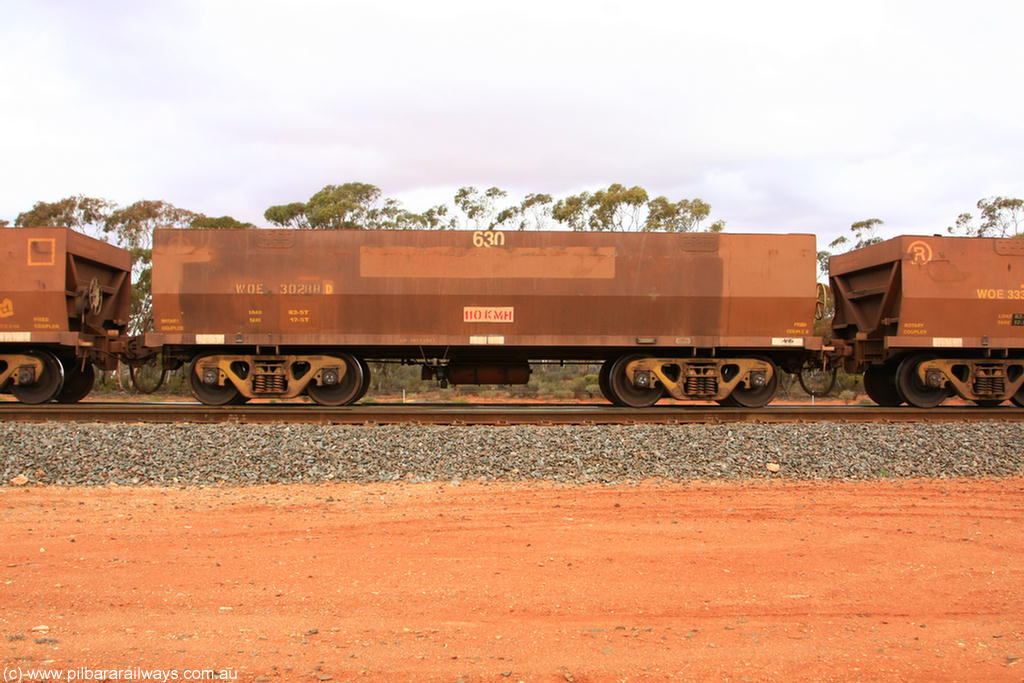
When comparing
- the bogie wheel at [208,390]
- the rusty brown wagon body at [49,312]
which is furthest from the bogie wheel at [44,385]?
the bogie wheel at [208,390]

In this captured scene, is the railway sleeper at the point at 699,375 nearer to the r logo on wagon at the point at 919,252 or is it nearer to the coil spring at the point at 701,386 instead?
the coil spring at the point at 701,386

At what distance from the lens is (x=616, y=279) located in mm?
11477

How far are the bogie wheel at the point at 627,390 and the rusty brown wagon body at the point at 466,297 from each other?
203 millimetres

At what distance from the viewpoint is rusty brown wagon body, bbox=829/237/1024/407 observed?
37.7 feet

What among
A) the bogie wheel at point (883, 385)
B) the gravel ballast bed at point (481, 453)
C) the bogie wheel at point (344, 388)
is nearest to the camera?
the gravel ballast bed at point (481, 453)

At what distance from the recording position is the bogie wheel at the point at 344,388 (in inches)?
458

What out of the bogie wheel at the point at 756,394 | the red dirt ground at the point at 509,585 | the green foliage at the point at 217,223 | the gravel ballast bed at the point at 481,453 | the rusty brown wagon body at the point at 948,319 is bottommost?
the red dirt ground at the point at 509,585

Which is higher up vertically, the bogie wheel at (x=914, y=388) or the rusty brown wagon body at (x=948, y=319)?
the rusty brown wagon body at (x=948, y=319)

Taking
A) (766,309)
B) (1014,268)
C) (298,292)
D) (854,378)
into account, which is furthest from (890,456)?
(854,378)

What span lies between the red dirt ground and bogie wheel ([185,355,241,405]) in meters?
4.98

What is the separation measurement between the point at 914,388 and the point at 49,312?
14970 mm

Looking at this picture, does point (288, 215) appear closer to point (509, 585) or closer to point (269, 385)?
point (269, 385)

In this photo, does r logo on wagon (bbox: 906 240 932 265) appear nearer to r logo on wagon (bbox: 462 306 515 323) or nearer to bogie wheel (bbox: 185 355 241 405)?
r logo on wagon (bbox: 462 306 515 323)

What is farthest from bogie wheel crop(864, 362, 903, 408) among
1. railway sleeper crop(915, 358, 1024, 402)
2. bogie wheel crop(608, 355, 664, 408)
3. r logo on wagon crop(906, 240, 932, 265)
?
bogie wheel crop(608, 355, 664, 408)
